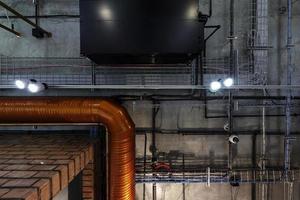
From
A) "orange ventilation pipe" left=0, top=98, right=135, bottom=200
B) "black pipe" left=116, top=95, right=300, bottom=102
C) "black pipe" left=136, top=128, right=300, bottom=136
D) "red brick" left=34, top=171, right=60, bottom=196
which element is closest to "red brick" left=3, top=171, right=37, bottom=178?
"red brick" left=34, top=171, right=60, bottom=196

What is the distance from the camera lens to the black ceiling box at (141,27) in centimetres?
251

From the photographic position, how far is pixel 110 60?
116 inches

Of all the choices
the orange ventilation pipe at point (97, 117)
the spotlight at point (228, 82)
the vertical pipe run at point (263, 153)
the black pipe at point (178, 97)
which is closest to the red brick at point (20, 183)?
the orange ventilation pipe at point (97, 117)

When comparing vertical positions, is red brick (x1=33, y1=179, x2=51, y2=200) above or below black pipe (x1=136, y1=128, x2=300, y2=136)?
below

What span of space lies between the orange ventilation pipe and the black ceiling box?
0.56 meters

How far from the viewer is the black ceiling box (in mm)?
2512

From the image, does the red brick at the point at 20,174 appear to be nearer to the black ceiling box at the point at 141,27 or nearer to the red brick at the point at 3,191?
the red brick at the point at 3,191

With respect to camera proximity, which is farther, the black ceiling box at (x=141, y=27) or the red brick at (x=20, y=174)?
the black ceiling box at (x=141, y=27)

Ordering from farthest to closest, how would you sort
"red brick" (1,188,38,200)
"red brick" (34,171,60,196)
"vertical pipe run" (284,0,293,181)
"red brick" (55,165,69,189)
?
1. "vertical pipe run" (284,0,293,181)
2. "red brick" (55,165,69,189)
3. "red brick" (34,171,60,196)
4. "red brick" (1,188,38,200)

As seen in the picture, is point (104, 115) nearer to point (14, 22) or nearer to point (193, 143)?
point (193, 143)

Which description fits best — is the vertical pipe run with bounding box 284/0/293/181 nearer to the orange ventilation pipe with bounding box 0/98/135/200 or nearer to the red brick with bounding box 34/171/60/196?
the orange ventilation pipe with bounding box 0/98/135/200

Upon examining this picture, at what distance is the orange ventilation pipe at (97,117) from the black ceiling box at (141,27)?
Result: 563 millimetres

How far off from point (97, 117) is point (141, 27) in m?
0.99

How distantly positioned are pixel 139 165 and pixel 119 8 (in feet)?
6.16
